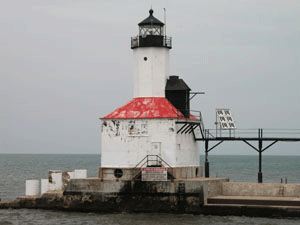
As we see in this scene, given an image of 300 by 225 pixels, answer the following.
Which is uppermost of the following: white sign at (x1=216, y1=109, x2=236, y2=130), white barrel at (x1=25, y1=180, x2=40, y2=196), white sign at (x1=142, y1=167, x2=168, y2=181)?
white sign at (x1=216, y1=109, x2=236, y2=130)

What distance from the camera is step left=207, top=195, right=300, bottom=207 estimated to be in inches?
1422

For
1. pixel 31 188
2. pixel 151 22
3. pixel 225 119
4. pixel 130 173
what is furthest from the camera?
pixel 151 22

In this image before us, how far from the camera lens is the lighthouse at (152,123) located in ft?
131

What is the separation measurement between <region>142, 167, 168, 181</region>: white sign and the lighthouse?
104cm

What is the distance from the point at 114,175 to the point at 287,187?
10167 mm

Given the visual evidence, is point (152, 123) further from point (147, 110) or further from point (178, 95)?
point (178, 95)

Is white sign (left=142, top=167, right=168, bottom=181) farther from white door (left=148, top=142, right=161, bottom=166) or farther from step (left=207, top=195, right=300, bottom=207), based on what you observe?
step (left=207, top=195, right=300, bottom=207)

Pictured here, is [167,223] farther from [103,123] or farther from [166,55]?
[166,55]

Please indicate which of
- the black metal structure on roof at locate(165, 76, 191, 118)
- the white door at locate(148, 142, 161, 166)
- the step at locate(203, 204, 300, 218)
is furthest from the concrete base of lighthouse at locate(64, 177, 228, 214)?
the black metal structure on roof at locate(165, 76, 191, 118)

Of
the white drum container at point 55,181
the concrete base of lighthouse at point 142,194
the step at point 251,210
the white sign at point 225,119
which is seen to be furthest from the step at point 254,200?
the white drum container at point 55,181

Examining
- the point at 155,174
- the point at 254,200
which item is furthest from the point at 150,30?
the point at 254,200

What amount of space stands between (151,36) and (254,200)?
41.6ft

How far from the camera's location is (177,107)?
42969 mm

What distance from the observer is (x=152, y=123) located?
39969 mm
